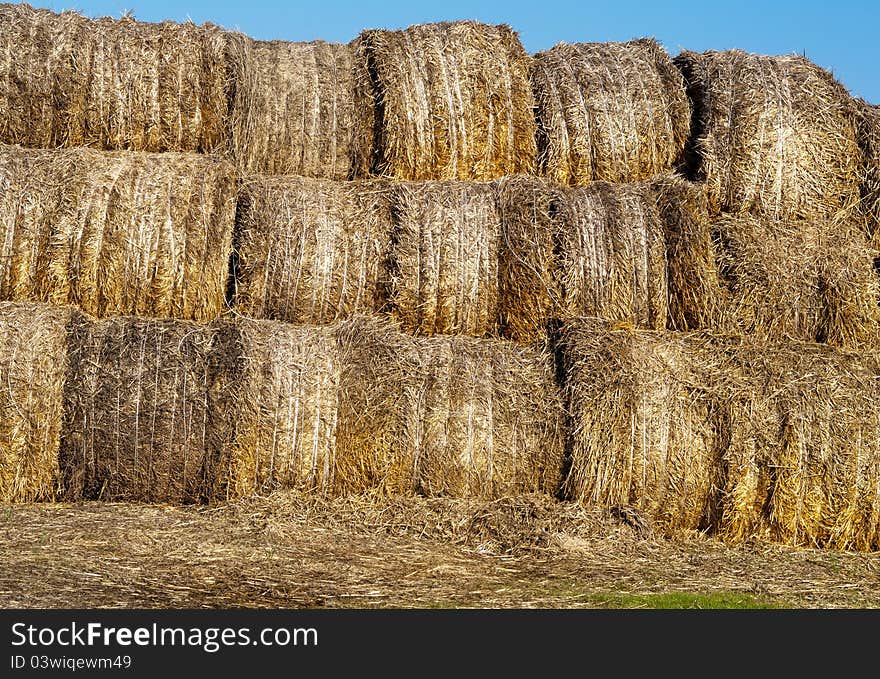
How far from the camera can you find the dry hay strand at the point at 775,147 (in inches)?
328

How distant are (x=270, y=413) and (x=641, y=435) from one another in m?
2.26

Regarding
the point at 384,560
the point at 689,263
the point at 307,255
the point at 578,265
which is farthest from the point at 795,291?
the point at 384,560

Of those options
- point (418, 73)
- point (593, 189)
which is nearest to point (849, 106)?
point (593, 189)

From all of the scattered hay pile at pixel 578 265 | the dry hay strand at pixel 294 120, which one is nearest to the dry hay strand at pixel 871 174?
the scattered hay pile at pixel 578 265

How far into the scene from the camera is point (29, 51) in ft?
26.9

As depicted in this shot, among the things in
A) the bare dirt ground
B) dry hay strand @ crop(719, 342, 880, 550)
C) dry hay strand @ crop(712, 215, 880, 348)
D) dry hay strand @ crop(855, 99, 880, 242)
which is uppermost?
dry hay strand @ crop(855, 99, 880, 242)

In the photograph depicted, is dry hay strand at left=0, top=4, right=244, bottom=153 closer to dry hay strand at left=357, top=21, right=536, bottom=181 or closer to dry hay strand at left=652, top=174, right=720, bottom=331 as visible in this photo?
dry hay strand at left=357, top=21, right=536, bottom=181

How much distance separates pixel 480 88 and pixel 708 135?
64.6 inches

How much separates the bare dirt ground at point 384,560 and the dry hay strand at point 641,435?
179 millimetres

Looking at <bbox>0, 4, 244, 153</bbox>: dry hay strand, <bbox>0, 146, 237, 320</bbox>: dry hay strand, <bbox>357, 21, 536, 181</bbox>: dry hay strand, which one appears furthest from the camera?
<bbox>357, 21, 536, 181</bbox>: dry hay strand

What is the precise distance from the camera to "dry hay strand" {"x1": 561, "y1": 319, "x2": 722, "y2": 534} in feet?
23.9

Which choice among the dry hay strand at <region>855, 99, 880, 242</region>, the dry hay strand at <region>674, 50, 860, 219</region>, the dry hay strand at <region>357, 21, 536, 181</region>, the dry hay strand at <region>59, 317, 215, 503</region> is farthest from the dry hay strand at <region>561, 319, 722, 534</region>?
the dry hay strand at <region>59, 317, 215, 503</region>

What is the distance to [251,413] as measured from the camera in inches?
283

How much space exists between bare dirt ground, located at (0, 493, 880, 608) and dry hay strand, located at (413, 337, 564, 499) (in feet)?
0.48
